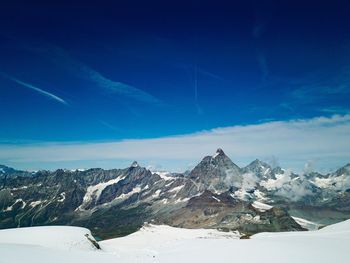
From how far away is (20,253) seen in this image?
104 feet

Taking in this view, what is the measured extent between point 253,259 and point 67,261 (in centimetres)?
1657

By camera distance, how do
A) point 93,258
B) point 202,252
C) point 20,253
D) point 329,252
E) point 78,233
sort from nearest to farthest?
1. point 329,252
2. point 20,253
3. point 202,252
4. point 93,258
5. point 78,233

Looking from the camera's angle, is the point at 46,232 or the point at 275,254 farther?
the point at 46,232

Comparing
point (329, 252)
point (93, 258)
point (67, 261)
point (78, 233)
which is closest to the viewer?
point (329, 252)

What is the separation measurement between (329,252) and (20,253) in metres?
25.2

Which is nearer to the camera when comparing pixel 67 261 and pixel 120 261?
pixel 67 261

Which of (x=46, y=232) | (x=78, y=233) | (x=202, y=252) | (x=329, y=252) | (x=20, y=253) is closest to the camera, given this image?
(x=329, y=252)

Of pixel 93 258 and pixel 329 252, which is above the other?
pixel 329 252

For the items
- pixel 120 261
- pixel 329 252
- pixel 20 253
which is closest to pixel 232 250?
pixel 329 252

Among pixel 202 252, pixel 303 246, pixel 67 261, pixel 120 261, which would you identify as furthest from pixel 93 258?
pixel 303 246

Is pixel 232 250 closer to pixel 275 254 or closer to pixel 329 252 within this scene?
pixel 275 254

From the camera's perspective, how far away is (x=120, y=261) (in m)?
39.8

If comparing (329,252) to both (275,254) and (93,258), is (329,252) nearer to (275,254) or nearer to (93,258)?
(275,254)

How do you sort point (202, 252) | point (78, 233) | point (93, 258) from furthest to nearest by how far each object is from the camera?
point (78, 233), point (93, 258), point (202, 252)
